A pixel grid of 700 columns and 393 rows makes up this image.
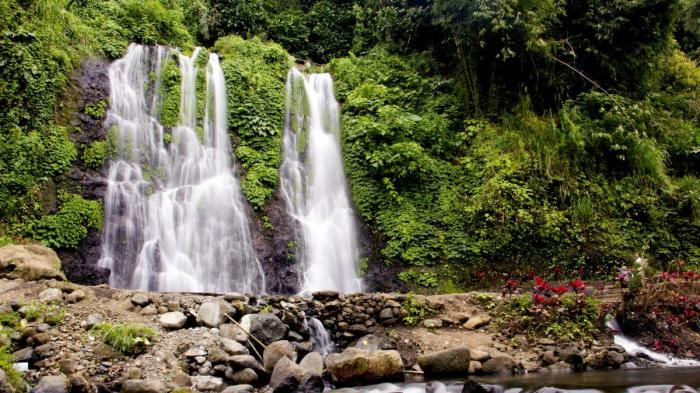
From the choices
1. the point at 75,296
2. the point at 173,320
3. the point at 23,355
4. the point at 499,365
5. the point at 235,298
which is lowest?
the point at 499,365

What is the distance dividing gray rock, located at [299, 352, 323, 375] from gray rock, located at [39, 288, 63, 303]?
3.62m

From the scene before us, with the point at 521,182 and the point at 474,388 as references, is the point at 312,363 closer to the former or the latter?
the point at 474,388

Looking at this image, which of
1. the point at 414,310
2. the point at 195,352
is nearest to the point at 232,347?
the point at 195,352

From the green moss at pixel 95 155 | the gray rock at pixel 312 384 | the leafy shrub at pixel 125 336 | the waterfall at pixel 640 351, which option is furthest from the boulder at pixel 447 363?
the green moss at pixel 95 155

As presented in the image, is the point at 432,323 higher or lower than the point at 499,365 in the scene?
higher

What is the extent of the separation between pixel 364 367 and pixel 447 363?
1363mm

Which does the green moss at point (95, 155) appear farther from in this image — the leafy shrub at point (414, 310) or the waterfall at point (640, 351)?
the waterfall at point (640, 351)

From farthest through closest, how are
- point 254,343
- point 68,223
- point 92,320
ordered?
point 68,223 → point 254,343 → point 92,320

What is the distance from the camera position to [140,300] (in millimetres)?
7238

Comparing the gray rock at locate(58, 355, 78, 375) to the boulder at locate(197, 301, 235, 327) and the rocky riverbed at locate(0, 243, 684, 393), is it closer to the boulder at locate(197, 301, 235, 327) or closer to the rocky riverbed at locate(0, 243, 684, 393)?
the rocky riverbed at locate(0, 243, 684, 393)

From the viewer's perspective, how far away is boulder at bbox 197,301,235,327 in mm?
7102

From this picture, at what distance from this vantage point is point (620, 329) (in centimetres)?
921

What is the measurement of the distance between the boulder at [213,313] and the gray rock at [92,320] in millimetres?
1339

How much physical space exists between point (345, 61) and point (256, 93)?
3.93m
